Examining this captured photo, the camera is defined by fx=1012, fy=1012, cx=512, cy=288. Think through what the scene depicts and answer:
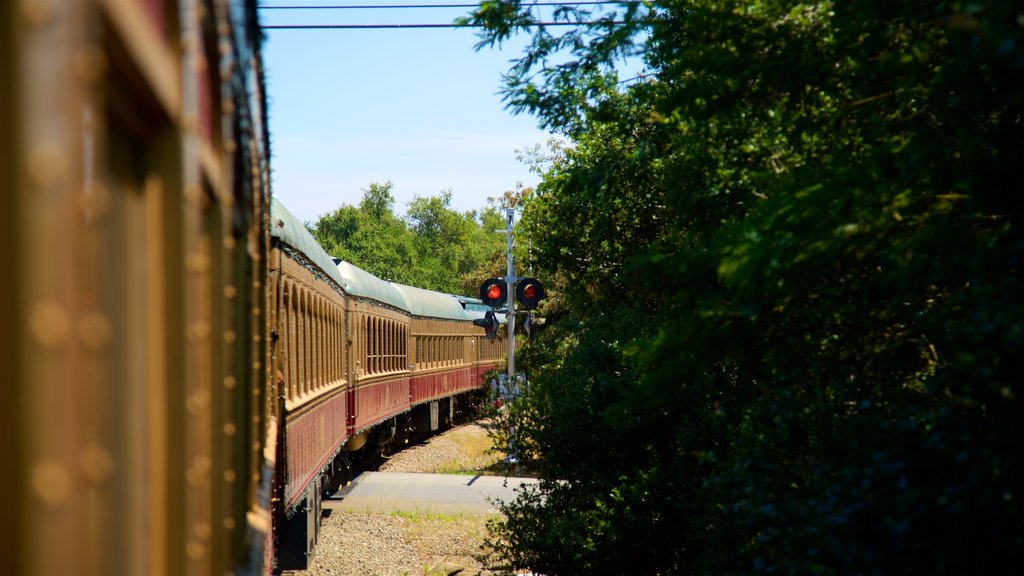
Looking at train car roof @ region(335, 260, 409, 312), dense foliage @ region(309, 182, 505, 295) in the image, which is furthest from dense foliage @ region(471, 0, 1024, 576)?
dense foliage @ region(309, 182, 505, 295)

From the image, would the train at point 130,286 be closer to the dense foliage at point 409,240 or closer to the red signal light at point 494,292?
the red signal light at point 494,292

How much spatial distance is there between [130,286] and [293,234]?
7.21 meters

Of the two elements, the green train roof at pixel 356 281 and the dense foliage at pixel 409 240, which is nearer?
the green train roof at pixel 356 281

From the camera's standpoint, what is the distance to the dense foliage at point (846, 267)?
134 inches

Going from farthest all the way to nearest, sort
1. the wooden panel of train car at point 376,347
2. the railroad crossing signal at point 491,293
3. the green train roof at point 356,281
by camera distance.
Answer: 1. the railroad crossing signal at point 491,293
2. the wooden panel of train car at point 376,347
3. the green train roof at point 356,281

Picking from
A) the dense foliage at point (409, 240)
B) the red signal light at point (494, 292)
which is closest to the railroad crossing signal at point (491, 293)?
the red signal light at point (494, 292)

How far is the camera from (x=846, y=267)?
4.77 metres

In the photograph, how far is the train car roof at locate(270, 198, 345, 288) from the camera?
23.8ft

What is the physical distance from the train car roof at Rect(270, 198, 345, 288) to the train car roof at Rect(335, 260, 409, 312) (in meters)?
2.41

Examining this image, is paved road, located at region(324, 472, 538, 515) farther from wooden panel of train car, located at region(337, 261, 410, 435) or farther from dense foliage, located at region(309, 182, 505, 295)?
dense foliage, located at region(309, 182, 505, 295)

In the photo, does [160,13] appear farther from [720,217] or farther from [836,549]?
→ [720,217]

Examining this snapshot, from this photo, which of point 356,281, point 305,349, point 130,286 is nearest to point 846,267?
point 130,286

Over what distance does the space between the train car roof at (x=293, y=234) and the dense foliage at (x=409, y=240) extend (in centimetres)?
7162

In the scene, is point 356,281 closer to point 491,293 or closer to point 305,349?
point 491,293
